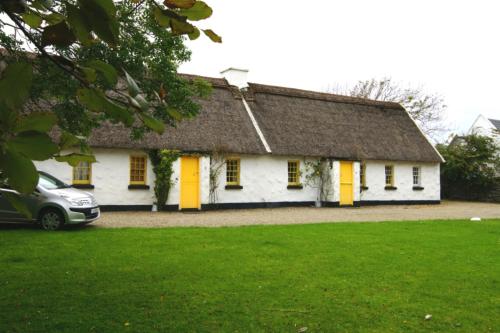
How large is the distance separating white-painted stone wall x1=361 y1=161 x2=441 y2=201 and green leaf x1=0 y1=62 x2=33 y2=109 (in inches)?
992

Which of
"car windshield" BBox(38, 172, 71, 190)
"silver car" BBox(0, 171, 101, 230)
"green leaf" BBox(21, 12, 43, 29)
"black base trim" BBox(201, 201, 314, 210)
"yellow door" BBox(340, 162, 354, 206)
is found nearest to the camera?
"green leaf" BBox(21, 12, 43, 29)

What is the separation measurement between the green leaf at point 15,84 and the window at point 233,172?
20.5 meters

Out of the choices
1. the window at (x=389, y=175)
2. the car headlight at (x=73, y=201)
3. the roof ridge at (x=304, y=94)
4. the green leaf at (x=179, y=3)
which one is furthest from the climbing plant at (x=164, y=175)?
the green leaf at (x=179, y=3)

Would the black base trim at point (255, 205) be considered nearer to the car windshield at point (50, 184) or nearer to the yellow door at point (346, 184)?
the yellow door at point (346, 184)

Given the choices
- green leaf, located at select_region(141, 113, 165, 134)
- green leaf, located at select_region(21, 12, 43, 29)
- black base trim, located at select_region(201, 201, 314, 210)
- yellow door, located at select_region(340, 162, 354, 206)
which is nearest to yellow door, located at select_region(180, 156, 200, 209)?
black base trim, located at select_region(201, 201, 314, 210)

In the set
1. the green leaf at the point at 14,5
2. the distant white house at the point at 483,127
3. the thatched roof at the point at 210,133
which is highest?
the distant white house at the point at 483,127

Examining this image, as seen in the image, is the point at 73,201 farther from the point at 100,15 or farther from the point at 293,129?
the point at 293,129

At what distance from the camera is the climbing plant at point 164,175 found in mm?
19141

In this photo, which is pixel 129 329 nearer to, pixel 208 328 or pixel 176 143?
pixel 208 328

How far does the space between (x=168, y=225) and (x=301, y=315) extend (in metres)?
9.34

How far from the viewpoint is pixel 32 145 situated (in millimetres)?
1000

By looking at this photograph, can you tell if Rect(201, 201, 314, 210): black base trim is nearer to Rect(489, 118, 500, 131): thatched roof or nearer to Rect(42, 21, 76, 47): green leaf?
Rect(42, 21, 76, 47): green leaf

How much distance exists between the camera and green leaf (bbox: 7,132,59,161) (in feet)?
3.26

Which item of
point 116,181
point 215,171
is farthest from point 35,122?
point 215,171
